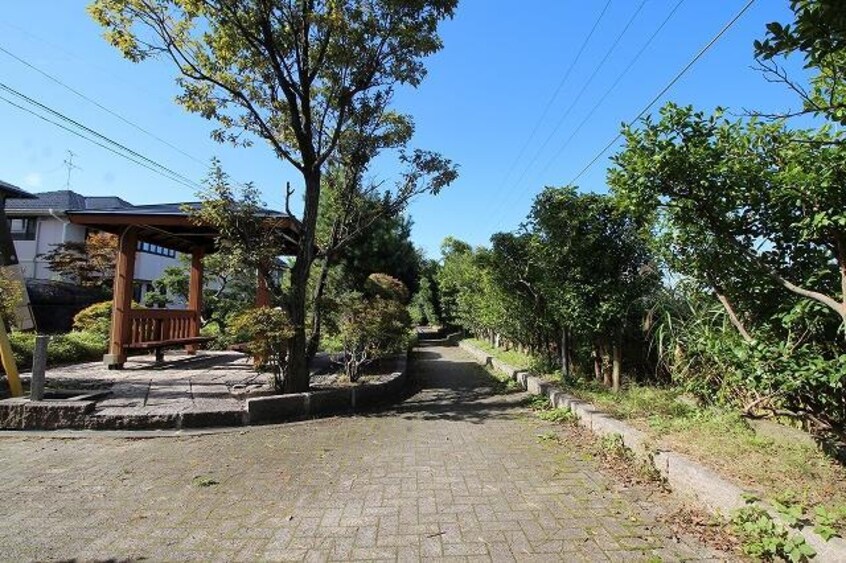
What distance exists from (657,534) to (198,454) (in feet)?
14.1

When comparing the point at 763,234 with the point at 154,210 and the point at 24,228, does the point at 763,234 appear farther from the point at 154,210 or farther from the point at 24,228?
the point at 24,228

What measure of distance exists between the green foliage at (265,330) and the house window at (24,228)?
92.9 ft

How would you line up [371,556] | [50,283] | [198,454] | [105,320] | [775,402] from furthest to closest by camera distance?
[50,283]
[105,320]
[198,454]
[775,402]
[371,556]

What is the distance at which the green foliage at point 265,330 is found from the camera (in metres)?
7.42

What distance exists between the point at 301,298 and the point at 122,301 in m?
4.76

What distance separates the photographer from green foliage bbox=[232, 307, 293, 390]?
7.42 m

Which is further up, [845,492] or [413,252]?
[413,252]

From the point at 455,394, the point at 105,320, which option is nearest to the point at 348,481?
the point at 455,394

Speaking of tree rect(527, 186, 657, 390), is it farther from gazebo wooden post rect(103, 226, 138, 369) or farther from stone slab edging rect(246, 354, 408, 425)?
gazebo wooden post rect(103, 226, 138, 369)

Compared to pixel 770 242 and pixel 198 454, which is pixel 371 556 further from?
pixel 770 242

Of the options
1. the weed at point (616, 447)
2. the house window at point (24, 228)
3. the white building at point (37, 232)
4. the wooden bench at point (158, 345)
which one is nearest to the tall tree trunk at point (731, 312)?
the weed at point (616, 447)

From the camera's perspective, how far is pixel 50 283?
2139 centimetres

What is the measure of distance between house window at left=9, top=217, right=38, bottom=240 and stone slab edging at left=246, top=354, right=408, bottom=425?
28671mm

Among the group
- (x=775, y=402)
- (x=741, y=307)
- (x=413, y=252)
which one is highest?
(x=413, y=252)
